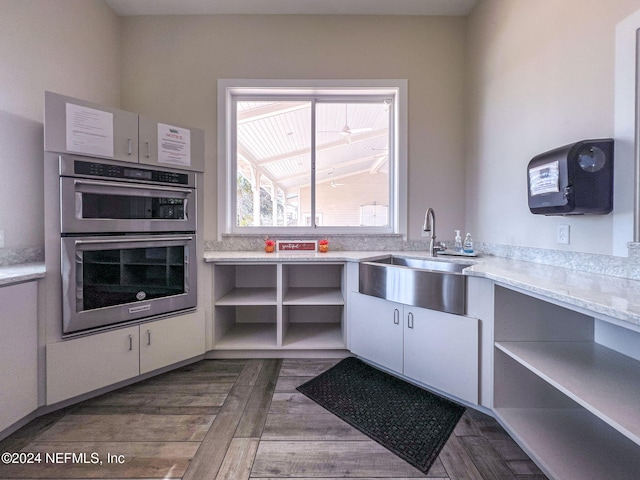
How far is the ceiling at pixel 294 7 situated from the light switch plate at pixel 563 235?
221cm

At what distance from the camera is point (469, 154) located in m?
2.55

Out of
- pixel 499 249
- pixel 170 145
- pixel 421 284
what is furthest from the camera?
pixel 499 249

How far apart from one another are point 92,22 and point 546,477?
14.1 feet

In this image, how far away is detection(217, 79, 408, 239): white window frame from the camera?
2570 mm

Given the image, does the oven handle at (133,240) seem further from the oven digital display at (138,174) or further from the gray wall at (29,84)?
the gray wall at (29,84)

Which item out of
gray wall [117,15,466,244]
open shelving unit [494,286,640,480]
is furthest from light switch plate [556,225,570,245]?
gray wall [117,15,466,244]

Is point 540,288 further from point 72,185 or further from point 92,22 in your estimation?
point 92,22

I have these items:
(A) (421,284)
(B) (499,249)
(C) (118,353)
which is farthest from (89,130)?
(B) (499,249)

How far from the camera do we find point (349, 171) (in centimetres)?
274

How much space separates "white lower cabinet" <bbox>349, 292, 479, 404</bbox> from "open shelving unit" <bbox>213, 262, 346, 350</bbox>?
0.80 ft

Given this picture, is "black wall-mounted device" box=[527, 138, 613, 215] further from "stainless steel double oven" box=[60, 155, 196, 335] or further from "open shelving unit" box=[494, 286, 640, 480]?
"stainless steel double oven" box=[60, 155, 196, 335]

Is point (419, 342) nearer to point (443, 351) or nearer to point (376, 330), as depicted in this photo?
point (443, 351)

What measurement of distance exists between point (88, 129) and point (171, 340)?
1501 mm

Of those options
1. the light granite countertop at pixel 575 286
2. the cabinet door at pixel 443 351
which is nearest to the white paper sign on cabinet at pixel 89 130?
the cabinet door at pixel 443 351
